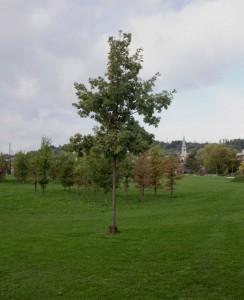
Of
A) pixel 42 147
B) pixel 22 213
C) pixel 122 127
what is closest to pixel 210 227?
pixel 122 127

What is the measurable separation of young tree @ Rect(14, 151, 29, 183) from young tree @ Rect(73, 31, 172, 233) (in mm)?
58871

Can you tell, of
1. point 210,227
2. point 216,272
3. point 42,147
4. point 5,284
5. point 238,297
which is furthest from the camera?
point 42,147

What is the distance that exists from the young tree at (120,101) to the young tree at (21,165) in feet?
193

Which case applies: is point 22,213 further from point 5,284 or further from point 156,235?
point 5,284

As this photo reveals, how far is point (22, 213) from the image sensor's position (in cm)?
3512

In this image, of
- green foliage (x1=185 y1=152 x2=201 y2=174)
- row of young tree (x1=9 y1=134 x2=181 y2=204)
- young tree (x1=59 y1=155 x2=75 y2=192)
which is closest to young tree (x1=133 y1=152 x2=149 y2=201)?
row of young tree (x1=9 y1=134 x2=181 y2=204)

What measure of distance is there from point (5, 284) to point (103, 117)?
11154 mm

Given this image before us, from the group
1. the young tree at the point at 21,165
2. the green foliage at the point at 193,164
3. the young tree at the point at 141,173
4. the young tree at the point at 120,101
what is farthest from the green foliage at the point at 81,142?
the green foliage at the point at 193,164

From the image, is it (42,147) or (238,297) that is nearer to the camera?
(238,297)

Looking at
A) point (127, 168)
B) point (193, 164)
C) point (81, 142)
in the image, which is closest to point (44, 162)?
point (127, 168)

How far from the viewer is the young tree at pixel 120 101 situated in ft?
63.9

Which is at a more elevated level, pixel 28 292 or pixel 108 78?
pixel 108 78

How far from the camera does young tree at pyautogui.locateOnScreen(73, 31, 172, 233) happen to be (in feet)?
63.9

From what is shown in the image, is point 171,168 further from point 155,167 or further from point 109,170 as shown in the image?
point 109,170
